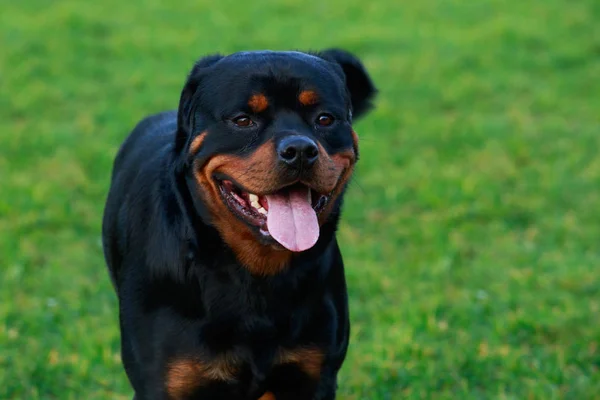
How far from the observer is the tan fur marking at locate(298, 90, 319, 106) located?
3.47 meters

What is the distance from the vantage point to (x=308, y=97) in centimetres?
348

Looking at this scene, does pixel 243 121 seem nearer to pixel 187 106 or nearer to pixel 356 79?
pixel 187 106

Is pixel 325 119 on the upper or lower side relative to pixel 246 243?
upper

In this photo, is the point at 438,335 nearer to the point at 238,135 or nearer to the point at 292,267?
the point at 292,267

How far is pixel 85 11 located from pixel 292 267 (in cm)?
963

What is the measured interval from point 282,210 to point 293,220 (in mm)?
62

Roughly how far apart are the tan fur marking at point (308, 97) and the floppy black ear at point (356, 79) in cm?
41

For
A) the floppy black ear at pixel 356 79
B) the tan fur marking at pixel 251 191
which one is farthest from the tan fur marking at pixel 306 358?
the floppy black ear at pixel 356 79

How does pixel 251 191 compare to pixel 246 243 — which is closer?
pixel 251 191

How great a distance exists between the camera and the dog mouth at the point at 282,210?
3371 mm

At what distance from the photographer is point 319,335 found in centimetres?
362

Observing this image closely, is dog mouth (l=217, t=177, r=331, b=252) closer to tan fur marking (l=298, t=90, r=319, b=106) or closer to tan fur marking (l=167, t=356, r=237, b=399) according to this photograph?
tan fur marking (l=298, t=90, r=319, b=106)

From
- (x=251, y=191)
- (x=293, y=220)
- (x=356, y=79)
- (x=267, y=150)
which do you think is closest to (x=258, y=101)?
(x=267, y=150)

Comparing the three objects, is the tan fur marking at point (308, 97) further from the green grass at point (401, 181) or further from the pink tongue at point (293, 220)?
the green grass at point (401, 181)
